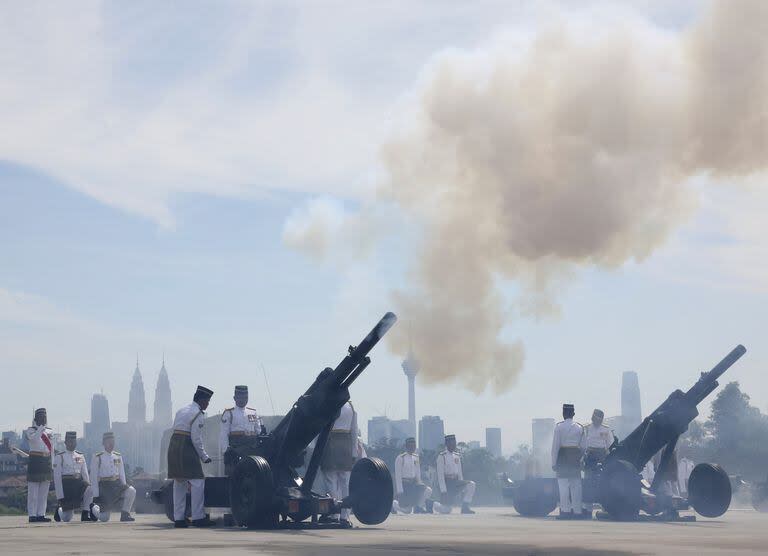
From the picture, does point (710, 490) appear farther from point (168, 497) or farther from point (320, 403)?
point (168, 497)

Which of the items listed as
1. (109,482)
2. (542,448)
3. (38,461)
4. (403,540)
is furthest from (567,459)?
(542,448)

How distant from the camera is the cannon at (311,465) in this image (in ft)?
66.0

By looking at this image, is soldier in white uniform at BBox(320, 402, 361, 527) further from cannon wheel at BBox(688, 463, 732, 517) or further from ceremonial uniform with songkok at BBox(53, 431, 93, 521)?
cannon wheel at BBox(688, 463, 732, 517)

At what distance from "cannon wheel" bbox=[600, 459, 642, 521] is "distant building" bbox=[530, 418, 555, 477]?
3.38 meters

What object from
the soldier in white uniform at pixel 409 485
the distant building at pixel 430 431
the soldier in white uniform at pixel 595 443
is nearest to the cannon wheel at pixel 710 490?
the soldier in white uniform at pixel 595 443

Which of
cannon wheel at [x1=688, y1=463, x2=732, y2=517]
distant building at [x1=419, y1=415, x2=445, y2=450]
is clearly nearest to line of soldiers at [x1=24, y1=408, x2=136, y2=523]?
cannon wheel at [x1=688, y1=463, x2=732, y2=517]

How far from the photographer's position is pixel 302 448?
20.9 m

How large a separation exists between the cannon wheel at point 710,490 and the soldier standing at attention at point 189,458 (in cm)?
1088

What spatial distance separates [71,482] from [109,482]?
1.08 m

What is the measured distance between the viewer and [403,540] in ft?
53.8

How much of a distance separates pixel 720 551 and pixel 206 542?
258 inches

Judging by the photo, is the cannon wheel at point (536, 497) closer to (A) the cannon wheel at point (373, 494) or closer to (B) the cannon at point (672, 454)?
(B) the cannon at point (672, 454)

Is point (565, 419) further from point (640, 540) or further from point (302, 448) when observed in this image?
point (640, 540)

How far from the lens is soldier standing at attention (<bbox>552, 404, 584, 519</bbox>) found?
2717cm
